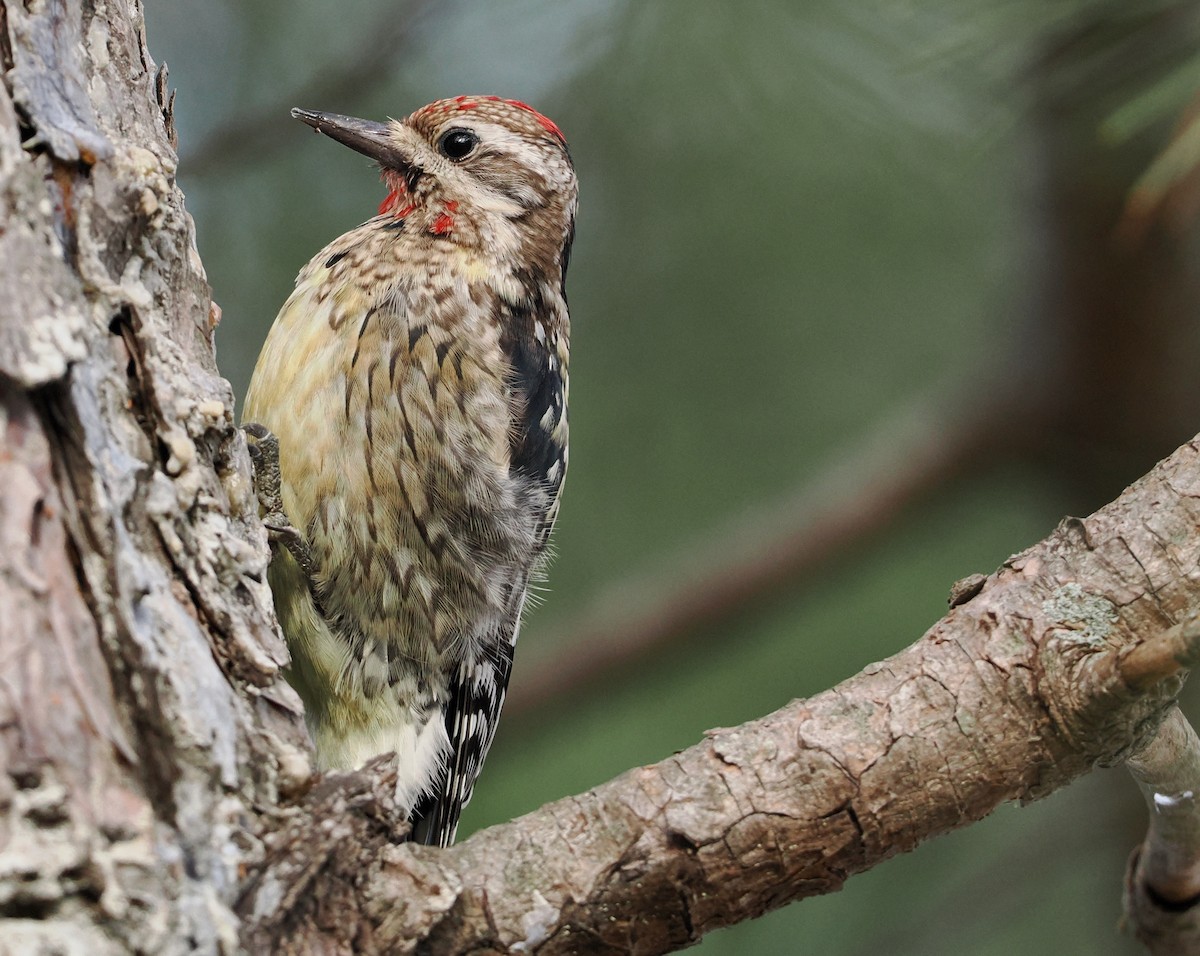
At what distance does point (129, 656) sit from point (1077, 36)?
1.57 metres

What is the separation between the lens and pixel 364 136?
238cm

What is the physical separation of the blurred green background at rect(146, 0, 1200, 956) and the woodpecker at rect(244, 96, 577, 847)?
45 centimetres

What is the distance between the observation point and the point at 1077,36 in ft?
6.09

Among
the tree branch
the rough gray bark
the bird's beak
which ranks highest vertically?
the bird's beak

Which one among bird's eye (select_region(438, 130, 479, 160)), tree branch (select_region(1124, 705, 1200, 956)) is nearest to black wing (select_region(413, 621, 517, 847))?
bird's eye (select_region(438, 130, 479, 160))

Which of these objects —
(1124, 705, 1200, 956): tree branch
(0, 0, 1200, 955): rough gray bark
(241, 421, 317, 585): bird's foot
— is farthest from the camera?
(241, 421, 317, 585): bird's foot

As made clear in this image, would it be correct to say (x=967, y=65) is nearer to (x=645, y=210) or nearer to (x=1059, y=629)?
(x=1059, y=629)

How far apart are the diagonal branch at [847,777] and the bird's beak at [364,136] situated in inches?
58.4

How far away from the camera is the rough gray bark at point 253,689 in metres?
1.04

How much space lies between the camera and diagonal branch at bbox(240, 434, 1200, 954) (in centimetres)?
122

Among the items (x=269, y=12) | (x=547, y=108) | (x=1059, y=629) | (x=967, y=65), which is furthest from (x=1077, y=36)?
(x=269, y=12)

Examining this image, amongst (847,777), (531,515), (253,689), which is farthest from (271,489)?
(847,777)

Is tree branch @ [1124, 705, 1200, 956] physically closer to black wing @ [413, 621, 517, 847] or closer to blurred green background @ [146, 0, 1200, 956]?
blurred green background @ [146, 0, 1200, 956]

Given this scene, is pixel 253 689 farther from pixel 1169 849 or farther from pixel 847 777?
pixel 1169 849
